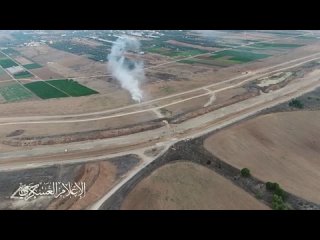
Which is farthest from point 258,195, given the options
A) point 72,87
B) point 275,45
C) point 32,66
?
point 275,45

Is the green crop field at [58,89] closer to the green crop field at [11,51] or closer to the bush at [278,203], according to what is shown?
the green crop field at [11,51]

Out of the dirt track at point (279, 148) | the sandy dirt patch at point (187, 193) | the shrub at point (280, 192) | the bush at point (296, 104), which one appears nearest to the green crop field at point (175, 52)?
the bush at point (296, 104)

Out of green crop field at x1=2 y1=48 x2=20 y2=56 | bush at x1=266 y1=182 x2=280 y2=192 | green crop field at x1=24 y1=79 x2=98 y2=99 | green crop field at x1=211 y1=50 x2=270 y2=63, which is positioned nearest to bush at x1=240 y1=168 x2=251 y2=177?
bush at x1=266 y1=182 x2=280 y2=192

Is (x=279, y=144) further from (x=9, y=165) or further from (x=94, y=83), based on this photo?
(x=94, y=83)

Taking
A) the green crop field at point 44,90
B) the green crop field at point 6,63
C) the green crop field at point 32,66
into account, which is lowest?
the green crop field at point 44,90

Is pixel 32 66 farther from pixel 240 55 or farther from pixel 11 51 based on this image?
pixel 240 55

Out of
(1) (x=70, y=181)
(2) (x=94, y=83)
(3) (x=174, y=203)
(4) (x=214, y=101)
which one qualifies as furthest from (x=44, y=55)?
(3) (x=174, y=203)

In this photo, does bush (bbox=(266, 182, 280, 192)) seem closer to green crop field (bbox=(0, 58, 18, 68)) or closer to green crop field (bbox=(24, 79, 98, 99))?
green crop field (bbox=(24, 79, 98, 99))
